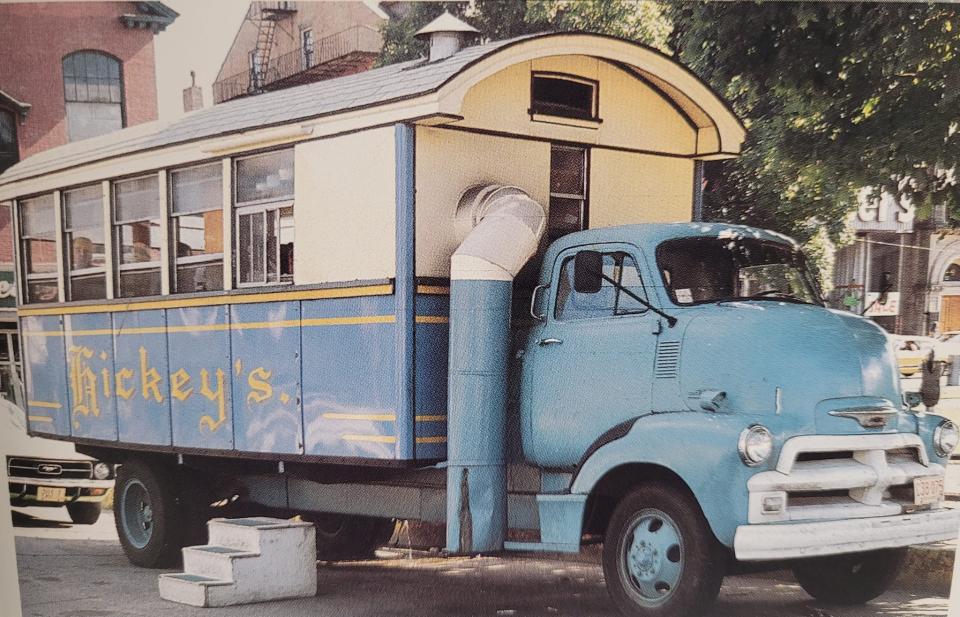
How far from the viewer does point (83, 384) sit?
17.5 ft

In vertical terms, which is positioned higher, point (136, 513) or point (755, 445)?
point (755, 445)

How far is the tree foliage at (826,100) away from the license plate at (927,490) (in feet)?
3.57

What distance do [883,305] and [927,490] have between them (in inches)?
28.4

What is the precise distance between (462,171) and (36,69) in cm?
183

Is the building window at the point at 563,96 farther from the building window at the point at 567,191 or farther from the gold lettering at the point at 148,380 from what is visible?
the gold lettering at the point at 148,380

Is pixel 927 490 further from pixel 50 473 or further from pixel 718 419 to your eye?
pixel 50 473

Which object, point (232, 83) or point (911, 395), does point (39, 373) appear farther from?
point (911, 395)

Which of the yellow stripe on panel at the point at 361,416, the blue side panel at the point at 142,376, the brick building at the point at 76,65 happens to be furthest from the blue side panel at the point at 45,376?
the yellow stripe on panel at the point at 361,416

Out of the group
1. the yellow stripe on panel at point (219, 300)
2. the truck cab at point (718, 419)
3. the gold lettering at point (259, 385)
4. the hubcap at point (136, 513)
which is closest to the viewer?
the truck cab at point (718, 419)

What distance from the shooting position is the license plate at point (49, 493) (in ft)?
16.0

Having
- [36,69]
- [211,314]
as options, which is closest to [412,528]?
[211,314]

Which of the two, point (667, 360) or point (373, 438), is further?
point (373, 438)

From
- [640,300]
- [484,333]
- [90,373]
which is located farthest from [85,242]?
[640,300]


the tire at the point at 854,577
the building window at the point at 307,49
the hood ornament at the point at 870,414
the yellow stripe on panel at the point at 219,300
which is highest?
the building window at the point at 307,49
